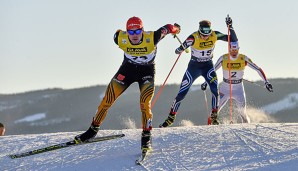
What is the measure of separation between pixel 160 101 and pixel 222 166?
58.2 meters

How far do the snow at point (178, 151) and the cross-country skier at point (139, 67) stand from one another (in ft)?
1.94

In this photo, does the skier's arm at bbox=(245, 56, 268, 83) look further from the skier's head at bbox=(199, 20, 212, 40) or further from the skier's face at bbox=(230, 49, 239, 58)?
the skier's head at bbox=(199, 20, 212, 40)

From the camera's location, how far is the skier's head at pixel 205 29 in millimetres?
13734

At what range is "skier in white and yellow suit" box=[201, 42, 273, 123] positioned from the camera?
15.6 metres

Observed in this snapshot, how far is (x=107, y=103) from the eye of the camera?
10.3 meters

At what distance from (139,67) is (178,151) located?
1692mm

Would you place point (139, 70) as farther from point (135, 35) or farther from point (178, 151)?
point (178, 151)

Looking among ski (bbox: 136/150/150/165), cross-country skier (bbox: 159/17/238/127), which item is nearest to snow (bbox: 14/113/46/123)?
cross-country skier (bbox: 159/17/238/127)

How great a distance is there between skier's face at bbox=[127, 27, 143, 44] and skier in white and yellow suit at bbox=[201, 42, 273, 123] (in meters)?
5.67

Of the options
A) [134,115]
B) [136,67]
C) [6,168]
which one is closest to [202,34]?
[136,67]

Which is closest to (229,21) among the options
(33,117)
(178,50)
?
(178,50)

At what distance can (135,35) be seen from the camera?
32.9ft

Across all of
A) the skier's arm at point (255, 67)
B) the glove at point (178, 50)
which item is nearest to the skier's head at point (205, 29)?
the glove at point (178, 50)

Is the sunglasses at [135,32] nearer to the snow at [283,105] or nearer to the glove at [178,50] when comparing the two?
the glove at [178,50]
